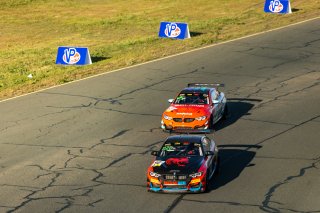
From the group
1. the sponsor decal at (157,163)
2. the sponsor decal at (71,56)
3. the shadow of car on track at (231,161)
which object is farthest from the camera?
the sponsor decal at (71,56)

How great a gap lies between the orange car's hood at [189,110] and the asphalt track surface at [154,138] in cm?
95

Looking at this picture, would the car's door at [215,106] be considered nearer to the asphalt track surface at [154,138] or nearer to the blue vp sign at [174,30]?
the asphalt track surface at [154,138]

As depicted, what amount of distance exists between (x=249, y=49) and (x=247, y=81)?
830 centimetres

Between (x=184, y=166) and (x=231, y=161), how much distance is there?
3341mm

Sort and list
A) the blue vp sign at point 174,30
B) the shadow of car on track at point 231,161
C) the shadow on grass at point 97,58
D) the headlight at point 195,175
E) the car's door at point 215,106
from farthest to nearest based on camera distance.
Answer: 1. the blue vp sign at point 174,30
2. the shadow on grass at point 97,58
3. the car's door at point 215,106
4. the shadow of car on track at point 231,161
5. the headlight at point 195,175

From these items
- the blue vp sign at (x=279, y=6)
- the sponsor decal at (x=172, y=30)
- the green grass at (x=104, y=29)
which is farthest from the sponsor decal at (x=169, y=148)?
the blue vp sign at (x=279, y=6)

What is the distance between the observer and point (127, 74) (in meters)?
40.1

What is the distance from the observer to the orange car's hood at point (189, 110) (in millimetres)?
28273

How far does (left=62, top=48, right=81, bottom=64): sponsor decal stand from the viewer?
43.7 meters

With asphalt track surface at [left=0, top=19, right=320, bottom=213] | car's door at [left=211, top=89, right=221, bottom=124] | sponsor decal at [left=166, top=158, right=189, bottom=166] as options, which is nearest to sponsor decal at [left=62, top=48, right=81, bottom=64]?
asphalt track surface at [left=0, top=19, right=320, bottom=213]

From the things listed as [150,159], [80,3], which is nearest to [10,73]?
[150,159]

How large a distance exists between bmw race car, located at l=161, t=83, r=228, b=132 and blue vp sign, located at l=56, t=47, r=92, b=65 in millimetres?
14747

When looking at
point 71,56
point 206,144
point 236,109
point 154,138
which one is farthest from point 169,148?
point 71,56

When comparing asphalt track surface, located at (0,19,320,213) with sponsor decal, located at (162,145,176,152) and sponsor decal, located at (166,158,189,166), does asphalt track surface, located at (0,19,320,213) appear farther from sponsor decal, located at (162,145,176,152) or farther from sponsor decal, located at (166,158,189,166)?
sponsor decal, located at (162,145,176,152)
